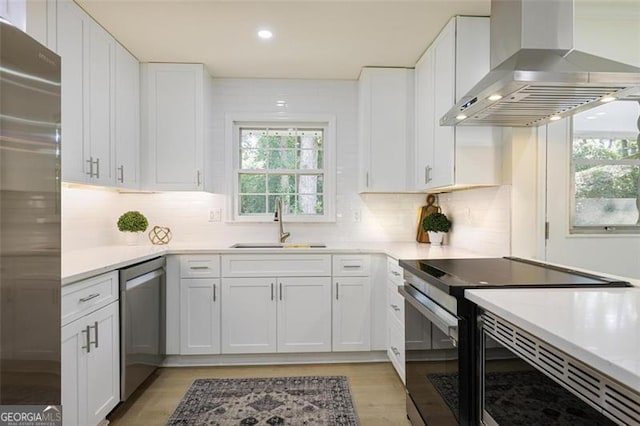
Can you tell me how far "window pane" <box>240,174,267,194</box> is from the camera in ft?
11.4

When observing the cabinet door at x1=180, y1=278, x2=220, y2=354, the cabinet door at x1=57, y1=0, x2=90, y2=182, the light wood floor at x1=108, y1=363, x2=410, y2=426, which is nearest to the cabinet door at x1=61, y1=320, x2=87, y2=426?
the light wood floor at x1=108, y1=363, x2=410, y2=426

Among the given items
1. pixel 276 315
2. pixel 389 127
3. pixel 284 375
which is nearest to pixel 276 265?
pixel 276 315

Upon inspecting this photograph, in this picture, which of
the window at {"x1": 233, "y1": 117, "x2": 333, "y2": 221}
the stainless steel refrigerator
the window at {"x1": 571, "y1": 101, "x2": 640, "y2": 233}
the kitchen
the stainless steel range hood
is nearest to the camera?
the stainless steel refrigerator

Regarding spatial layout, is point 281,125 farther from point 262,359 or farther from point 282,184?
point 262,359

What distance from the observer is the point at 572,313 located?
1.05 m

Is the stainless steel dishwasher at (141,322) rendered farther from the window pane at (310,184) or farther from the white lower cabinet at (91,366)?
the window pane at (310,184)

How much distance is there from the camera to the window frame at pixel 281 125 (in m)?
3.37

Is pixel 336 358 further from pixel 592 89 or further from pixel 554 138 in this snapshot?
pixel 592 89

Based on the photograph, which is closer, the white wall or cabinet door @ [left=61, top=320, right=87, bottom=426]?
cabinet door @ [left=61, top=320, right=87, bottom=426]

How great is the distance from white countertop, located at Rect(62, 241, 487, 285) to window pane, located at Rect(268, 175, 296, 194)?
69cm

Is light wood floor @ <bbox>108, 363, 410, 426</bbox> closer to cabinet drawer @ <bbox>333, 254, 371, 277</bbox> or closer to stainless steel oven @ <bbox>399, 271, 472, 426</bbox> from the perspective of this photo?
stainless steel oven @ <bbox>399, 271, 472, 426</bbox>

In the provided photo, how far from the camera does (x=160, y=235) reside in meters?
3.31

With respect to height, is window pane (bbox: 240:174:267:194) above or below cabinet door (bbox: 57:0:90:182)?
below

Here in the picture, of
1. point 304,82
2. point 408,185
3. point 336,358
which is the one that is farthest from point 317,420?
point 304,82
